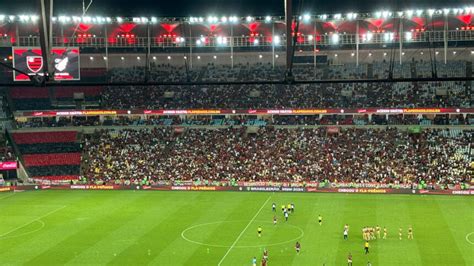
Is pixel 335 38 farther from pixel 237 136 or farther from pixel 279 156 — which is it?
pixel 279 156

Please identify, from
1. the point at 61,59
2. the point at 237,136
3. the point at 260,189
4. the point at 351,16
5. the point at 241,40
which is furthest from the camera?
the point at 241,40

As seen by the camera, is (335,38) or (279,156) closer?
(279,156)

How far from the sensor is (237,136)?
76.2 m

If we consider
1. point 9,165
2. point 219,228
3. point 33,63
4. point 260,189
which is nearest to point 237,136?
point 260,189

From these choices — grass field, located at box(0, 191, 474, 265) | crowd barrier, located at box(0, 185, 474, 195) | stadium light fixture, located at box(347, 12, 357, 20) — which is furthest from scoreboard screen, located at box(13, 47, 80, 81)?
stadium light fixture, located at box(347, 12, 357, 20)

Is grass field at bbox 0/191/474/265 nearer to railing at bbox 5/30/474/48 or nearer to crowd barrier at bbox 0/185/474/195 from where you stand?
crowd barrier at bbox 0/185/474/195

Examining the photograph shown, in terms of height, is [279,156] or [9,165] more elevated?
[279,156]

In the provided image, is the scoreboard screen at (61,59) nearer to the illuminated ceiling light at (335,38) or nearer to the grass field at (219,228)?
the grass field at (219,228)

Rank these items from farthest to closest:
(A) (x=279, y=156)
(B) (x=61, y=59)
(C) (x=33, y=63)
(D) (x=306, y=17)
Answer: (D) (x=306, y=17), (A) (x=279, y=156), (B) (x=61, y=59), (C) (x=33, y=63)

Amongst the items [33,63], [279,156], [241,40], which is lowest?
[279,156]

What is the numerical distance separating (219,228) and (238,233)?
239 cm

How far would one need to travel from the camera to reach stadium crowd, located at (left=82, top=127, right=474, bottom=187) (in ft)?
214

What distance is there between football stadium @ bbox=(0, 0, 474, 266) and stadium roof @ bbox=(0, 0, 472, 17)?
0.20m

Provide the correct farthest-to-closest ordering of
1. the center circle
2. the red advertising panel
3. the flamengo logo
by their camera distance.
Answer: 1. the red advertising panel
2. the center circle
3. the flamengo logo
